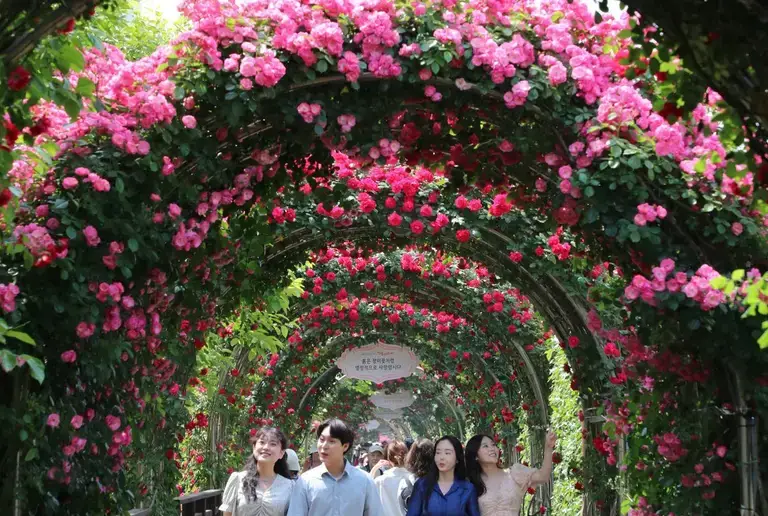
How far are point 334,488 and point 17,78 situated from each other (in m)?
2.94

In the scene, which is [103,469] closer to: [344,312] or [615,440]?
[615,440]

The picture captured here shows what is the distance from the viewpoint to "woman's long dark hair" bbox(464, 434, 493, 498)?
5895 millimetres

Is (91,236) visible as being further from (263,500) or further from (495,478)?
(495,478)

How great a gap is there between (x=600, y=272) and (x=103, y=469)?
141 inches

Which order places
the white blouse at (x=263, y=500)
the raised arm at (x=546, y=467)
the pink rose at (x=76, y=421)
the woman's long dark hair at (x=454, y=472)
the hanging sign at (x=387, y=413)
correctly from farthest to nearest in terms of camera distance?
1. the hanging sign at (x=387, y=413)
2. the raised arm at (x=546, y=467)
3. the woman's long dark hair at (x=454, y=472)
4. the white blouse at (x=263, y=500)
5. the pink rose at (x=76, y=421)

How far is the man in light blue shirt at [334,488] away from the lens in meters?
5.37

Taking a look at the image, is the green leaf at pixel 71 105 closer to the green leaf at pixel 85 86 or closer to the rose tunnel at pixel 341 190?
the green leaf at pixel 85 86

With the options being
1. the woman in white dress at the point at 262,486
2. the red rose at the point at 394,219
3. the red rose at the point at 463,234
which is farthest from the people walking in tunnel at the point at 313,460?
the woman in white dress at the point at 262,486

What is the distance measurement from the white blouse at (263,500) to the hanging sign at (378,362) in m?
11.9

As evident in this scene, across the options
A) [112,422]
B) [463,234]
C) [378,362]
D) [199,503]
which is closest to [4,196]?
[112,422]

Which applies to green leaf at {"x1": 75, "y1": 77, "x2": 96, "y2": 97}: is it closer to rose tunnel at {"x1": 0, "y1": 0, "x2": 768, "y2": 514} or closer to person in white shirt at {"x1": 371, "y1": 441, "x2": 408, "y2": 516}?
rose tunnel at {"x1": 0, "y1": 0, "x2": 768, "y2": 514}

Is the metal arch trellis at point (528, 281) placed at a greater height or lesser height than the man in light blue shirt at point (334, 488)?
greater

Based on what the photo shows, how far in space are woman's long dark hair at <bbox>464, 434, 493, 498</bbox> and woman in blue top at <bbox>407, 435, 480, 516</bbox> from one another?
0.05 metres

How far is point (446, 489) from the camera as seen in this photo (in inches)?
230
